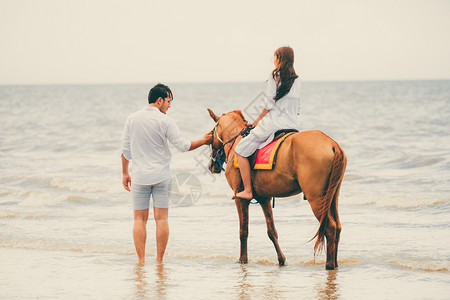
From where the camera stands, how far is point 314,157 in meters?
6.00

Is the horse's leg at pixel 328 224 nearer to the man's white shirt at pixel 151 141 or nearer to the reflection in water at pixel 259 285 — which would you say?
the reflection in water at pixel 259 285

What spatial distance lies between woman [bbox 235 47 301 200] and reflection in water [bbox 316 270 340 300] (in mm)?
1331

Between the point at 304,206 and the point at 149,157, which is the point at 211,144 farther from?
the point at 304,206

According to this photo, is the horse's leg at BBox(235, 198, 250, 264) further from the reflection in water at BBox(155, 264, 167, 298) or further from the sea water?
the reflection in water at BBox(155, 264, 167, 298)

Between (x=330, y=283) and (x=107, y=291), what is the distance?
236 centimetres

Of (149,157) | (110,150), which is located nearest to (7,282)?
(149,157)

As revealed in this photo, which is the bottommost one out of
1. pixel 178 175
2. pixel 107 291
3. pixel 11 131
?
pixel 107 291

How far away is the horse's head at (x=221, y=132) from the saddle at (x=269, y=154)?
613 millimetres

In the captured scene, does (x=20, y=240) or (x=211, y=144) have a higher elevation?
(x=211, y=144)

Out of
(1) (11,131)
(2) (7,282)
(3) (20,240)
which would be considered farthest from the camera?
(1) (11,131)

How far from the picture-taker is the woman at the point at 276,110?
245 inches

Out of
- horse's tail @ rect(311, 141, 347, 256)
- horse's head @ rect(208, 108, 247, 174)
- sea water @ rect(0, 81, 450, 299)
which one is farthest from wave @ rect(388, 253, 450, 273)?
horse's head @ rect(208, 108, 247, 174)

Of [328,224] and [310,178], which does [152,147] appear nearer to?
[310,178]

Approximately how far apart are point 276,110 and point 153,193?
5.69 feet
